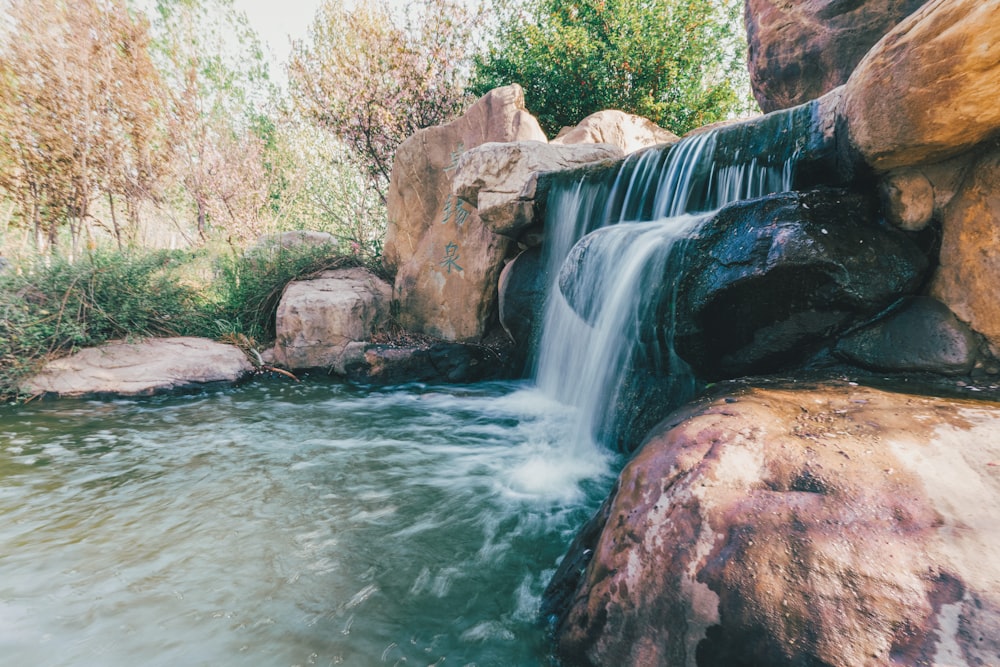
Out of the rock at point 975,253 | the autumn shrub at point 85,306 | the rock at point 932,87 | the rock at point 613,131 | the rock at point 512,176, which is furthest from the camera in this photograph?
the rock at point 613,131

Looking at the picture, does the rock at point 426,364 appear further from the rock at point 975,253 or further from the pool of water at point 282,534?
the rock at point 975,253

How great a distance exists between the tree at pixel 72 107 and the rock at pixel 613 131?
6.61 metres

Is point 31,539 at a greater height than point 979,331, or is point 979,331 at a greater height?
point 979,331

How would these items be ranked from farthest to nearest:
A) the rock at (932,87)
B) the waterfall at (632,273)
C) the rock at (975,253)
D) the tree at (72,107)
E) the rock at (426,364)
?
the tree at (72,107) < the rock at (426,364) < the waterfall at (632,273) < the rock at (975,253) < the rock at (932,87)

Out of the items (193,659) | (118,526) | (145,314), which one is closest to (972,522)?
(193,659)

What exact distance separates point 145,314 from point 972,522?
6.89 meters

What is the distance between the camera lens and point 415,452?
135 inches

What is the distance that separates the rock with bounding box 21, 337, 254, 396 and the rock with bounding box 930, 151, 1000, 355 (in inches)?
239

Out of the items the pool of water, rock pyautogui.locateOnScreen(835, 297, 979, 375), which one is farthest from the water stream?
rock pyautogui.locateOnScreen(835, 297, 979, 375)

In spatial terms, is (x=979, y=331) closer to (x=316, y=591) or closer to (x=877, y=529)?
(x=877, y=529)

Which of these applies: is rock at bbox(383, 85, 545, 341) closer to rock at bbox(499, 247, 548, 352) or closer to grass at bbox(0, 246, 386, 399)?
rock at bbox(499, 247, 548, 352)

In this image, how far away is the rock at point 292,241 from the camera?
6.75 meters

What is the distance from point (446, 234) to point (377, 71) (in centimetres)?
388

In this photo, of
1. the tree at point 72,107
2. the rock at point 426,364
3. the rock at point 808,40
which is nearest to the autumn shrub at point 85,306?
the tree at point 72,107
